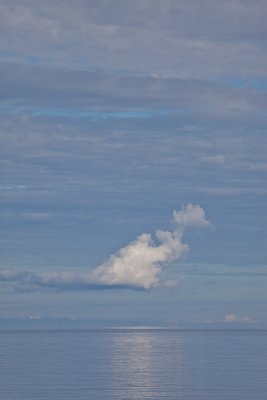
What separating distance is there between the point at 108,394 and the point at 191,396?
7894 mm

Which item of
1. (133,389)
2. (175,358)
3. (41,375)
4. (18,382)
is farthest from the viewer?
(175,358)

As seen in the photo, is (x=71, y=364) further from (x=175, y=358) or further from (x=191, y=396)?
(x=191, y=396)

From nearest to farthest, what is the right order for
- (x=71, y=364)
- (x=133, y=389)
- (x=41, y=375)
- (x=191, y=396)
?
(x=191, y=396) → (x=133, y=389) → (x=41, y=375) → (x=71, y=364)

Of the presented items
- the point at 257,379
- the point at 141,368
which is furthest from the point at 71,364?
the point at 257,379

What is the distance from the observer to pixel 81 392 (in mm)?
83438

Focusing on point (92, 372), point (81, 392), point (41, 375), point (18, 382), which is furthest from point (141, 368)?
point (81, 392)

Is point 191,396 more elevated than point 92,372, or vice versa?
point 92,372

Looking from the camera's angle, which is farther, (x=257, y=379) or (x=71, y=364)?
(x=71, y=364)

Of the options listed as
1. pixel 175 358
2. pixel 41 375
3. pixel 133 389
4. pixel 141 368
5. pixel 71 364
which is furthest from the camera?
pixel 175 358

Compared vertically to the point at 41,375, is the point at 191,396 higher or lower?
lower

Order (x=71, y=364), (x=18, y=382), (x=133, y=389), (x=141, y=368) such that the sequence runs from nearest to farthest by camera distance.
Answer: (x=133, y=389), (x=18, y=382), (x=141, y=368), (x=71, y=364)

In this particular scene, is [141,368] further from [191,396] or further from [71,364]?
[191,396]

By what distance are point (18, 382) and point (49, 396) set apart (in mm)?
15014

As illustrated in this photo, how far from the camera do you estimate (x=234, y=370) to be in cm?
10769
